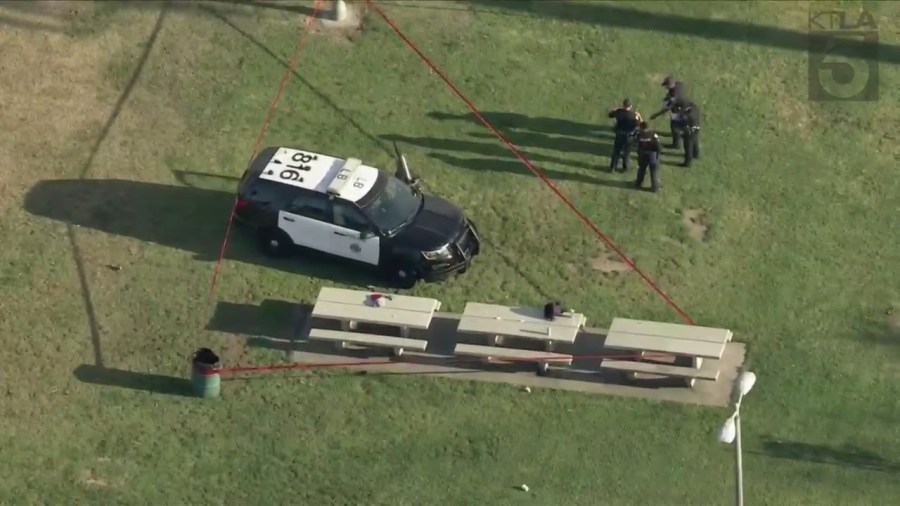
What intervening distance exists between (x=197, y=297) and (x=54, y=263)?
7.81 feet

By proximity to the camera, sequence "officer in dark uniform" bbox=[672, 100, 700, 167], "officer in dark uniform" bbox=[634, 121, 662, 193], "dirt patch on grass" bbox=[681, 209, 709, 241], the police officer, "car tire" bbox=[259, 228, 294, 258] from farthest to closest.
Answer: the police officer < "officer in dark uniform" bbox=[672, 100, 700, 167] < "officer in dark uniform" bbox=[634, 121, 662, 193] < "dirt patch on grass" bbox=[681, 209, 709, 241] < "car tire" bbox=[259, 228, 294, 258]

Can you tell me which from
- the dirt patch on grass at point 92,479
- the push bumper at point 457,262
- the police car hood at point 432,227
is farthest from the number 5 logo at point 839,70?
the dirt patch on grass at point 92,479

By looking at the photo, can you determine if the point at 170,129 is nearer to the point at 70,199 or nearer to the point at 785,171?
the point at 70,199

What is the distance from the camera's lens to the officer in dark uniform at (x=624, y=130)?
91.9 feet

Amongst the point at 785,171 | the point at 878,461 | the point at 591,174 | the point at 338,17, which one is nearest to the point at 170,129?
the point at 338,17

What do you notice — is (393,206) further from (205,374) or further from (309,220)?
(205,374)

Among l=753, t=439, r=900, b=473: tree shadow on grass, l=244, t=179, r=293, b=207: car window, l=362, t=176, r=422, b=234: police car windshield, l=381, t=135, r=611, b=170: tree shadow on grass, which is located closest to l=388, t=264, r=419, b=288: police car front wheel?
l=362, t=176, r=422, b=234: police car windshield

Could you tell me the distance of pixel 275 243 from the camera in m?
26.5

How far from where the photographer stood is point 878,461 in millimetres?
23219

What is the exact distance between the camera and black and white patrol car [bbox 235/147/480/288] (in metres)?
25.8

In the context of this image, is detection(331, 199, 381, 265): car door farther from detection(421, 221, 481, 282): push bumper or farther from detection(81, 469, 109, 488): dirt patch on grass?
detection(81, 469, 109, 488): dirt patch on grass

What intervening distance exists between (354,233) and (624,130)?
207 inches

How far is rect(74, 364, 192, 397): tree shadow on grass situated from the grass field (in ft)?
0.13

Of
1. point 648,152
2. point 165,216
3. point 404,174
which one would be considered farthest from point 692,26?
point 165,216
